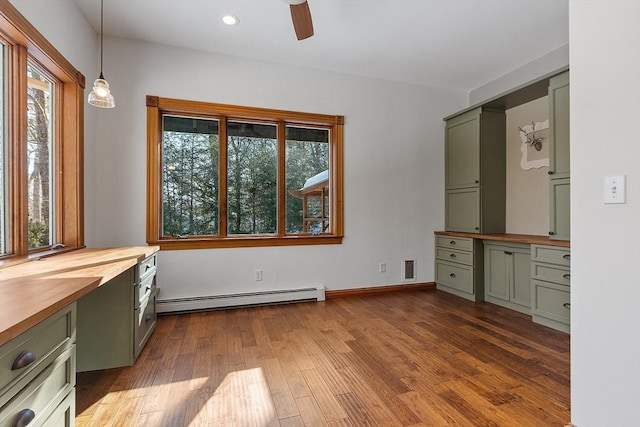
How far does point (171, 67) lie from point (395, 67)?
255cm

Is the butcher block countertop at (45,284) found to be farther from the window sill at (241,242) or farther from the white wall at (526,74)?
the white wall at (526,74)

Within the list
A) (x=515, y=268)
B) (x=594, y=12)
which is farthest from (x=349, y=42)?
(x=515, y=268)

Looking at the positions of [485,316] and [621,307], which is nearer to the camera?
[621,307]

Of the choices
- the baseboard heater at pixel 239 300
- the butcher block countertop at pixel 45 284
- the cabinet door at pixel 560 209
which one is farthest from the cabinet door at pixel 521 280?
the butcher block countertop at pixel 45 284

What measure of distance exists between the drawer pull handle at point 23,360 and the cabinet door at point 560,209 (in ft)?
11.9

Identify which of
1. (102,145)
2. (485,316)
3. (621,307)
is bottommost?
(485,316)

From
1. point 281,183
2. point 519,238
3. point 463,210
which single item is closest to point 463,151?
point 463,210

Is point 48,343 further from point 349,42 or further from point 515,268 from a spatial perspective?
point 515,268

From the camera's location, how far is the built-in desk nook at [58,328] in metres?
0.86

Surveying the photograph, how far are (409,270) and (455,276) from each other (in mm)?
571

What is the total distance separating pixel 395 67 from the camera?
12.2 feet

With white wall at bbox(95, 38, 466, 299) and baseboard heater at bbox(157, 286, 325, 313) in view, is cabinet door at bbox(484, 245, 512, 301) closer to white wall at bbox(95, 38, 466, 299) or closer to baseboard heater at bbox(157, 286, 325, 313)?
white wall at bbox(95, 38, 466, 299)

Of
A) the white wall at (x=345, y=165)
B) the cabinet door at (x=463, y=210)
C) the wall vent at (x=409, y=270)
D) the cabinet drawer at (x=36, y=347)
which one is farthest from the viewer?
the wall vent at (x=409, y=270)

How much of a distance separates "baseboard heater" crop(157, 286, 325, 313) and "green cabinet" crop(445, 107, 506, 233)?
82.7 inches
